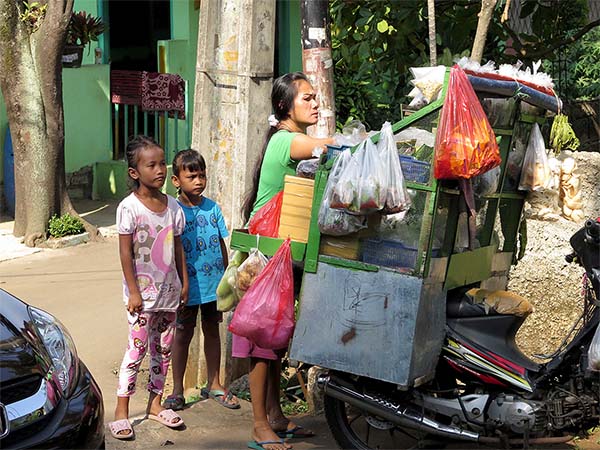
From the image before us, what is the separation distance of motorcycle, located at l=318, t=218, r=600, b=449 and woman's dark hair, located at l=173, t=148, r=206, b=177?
1.28 meters

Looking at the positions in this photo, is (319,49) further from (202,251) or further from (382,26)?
(382,26)

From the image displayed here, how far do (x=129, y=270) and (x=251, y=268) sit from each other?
62 centimetres

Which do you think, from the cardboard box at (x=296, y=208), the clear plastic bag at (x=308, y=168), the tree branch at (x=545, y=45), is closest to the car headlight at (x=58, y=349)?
the cardboard box at (x=296, y=208)

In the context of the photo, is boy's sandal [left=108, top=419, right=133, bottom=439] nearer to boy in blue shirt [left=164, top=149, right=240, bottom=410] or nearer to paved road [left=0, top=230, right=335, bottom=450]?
paved road [left=0, top=230, right=335, bottom=450]

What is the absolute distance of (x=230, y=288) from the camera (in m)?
4.77

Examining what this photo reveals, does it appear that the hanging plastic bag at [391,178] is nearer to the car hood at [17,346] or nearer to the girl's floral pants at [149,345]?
the girl's floral pants at [149,345]

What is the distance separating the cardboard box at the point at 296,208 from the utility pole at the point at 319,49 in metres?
1.24

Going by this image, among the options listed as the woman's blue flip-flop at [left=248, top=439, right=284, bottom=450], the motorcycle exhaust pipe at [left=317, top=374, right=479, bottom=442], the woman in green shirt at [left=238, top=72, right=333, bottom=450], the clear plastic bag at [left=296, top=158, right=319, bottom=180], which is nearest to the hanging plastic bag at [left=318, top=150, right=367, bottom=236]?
the clear plastic bag at [left=296, top=158, right=319, bottom=180]

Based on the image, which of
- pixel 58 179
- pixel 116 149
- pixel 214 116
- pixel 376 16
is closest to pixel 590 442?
pixel 214 116

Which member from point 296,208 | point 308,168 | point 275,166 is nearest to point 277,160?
point 275,166

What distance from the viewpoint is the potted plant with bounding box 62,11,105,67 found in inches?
432

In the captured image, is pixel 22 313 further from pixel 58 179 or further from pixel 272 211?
pixel 58 179

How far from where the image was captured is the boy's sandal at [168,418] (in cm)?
495

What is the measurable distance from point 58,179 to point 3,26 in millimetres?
1500
